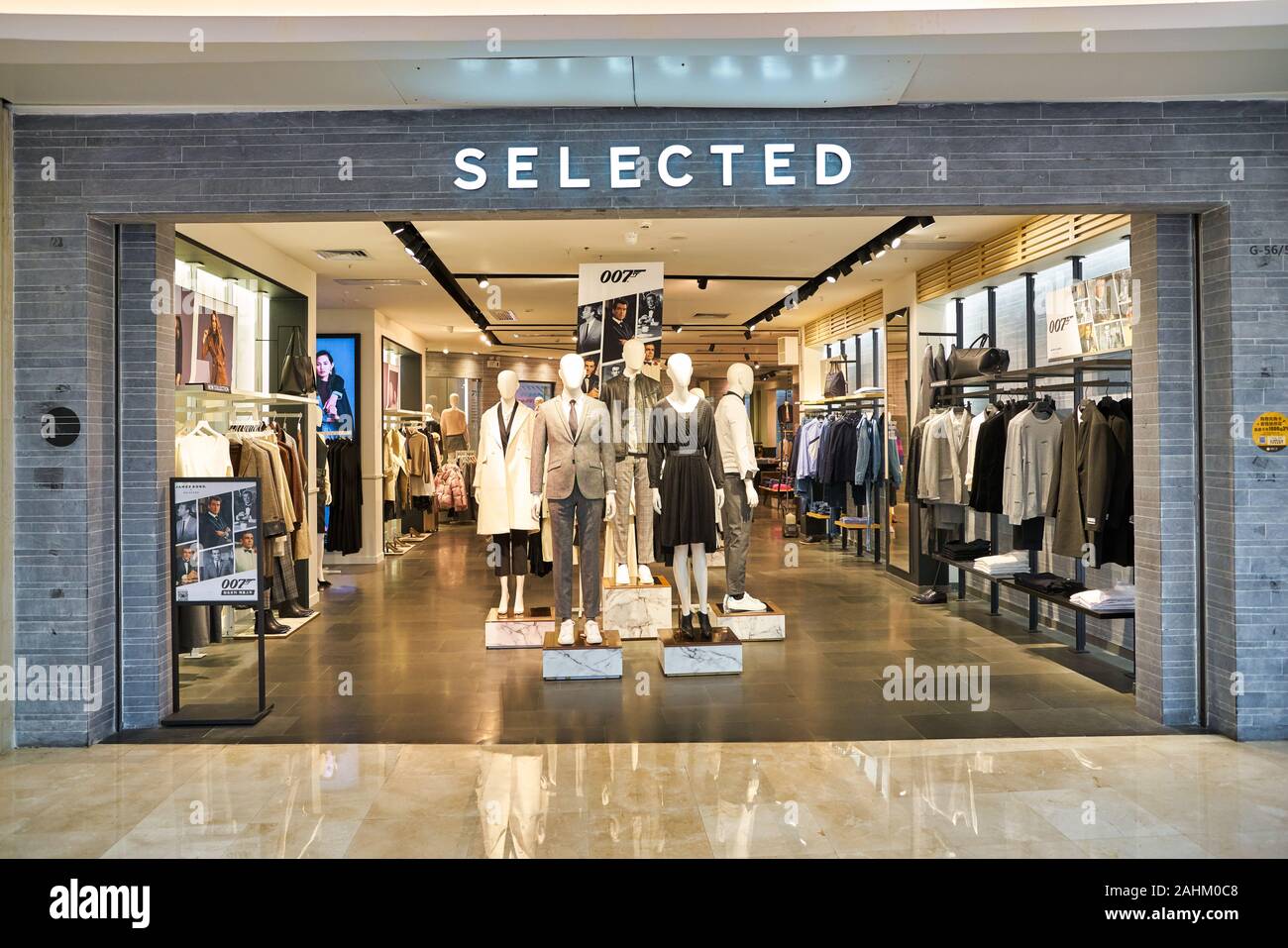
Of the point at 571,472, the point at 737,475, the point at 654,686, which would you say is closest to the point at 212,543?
the point at 571,472

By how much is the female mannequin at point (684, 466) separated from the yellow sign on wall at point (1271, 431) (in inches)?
116

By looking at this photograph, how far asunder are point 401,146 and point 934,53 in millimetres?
2527

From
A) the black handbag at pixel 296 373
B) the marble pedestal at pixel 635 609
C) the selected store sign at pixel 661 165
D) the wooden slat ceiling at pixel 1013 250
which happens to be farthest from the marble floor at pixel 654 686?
the wooden slat ceiling at pixel 1013 250

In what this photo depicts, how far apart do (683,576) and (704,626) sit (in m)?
0.39

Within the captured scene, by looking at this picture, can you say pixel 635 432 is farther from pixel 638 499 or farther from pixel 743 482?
pixel 743 482

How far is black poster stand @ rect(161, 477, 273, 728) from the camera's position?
15.9 feet

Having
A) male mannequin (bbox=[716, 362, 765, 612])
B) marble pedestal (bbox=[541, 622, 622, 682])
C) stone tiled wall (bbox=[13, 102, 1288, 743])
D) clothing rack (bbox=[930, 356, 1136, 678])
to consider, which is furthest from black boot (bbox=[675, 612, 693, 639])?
stone tiled wall (bbox=[13, 102, 1288, 743])

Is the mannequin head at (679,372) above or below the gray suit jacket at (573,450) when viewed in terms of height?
above

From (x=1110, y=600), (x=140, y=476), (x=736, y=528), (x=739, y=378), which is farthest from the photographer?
(x=736, y=528)

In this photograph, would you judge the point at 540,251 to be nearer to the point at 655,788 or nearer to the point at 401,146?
the point at 401,146

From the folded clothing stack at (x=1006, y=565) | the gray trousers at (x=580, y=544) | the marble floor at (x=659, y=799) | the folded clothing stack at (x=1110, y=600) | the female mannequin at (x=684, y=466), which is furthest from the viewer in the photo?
the folded clothing stack at (x=1006, y=565)

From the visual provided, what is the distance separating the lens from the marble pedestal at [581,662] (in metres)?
5.80

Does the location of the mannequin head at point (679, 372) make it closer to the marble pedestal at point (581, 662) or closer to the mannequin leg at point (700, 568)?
the mannequin leg at point (700, 568)

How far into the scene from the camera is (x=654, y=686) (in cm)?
562
